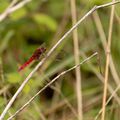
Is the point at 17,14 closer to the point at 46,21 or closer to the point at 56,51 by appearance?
the point at 46,21

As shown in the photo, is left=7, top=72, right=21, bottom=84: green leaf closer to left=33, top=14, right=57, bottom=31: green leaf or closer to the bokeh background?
the bokeh background

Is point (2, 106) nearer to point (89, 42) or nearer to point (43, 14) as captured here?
point (89, 42)

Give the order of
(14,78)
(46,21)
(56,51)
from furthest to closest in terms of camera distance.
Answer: (46,21), (56,51), (14,78)

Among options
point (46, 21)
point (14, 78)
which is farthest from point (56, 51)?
point (46, 21)

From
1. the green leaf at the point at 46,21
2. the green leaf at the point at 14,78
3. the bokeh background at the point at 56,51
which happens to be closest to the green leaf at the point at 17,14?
the bokeh background at the point at 56,51

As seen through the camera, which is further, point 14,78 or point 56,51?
point 56,51

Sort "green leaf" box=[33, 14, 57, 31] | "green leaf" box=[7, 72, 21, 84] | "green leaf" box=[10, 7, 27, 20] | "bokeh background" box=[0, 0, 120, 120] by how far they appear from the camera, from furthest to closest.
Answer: "green leaf" box=[33, 14, 57, 31]
"green leaf" box=[10, 7, 27, 20]
"bokeh background" box=[0, 0, 120, 120]
"green leaf" box=[7, 72, 21, 84]

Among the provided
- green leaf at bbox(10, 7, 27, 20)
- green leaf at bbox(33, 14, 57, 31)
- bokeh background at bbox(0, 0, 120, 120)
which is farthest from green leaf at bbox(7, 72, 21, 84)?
green leaf at bbox(33, 14, 57, 31)

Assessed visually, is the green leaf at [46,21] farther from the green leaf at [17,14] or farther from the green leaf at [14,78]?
the green leaf at [14,78]
